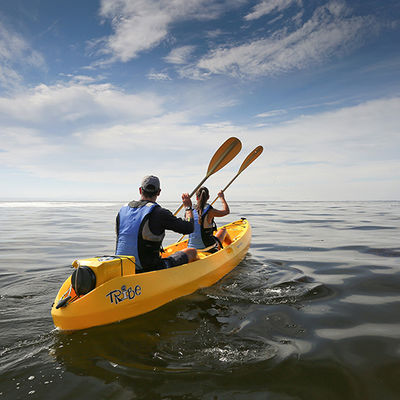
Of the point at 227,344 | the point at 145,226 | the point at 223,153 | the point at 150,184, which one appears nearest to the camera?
the point at 227,344

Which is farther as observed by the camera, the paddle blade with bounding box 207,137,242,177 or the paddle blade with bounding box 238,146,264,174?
the paddle blade with bounding box 238,146,264,174

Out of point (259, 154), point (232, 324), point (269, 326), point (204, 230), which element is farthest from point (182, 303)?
point (259, 154)

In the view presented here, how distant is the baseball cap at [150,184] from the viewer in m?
4.04

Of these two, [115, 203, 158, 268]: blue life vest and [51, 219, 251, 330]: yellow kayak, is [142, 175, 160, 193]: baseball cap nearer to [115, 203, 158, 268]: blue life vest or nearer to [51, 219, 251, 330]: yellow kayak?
[115, 203, 158, 268]: blue life vest

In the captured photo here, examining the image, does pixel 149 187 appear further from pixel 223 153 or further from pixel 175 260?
pixel 223 153

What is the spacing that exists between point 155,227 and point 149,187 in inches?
24.6

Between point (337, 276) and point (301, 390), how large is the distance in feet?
12.5

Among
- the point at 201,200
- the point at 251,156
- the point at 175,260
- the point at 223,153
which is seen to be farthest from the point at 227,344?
the point at 251,156

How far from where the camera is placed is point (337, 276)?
5457 millimetres

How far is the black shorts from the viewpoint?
14.1ft

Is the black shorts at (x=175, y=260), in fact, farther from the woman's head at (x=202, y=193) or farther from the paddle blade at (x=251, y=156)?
the paddle blade at (x=251, y=156)

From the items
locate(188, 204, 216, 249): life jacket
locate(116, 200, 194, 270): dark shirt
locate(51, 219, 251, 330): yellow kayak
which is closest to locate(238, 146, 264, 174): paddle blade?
locate(188, 204, 216, 249): life jacket

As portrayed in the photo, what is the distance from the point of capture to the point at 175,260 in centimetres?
453

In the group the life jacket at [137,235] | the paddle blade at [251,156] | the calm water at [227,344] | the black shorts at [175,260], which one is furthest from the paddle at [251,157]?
the life jacket at [137,235]
